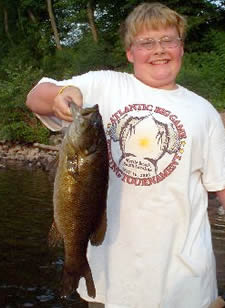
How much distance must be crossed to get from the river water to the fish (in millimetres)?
4710

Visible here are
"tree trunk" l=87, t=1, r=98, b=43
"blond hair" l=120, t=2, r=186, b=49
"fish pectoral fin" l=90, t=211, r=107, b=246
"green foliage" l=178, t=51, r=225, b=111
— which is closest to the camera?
"fish pectoral fin" l=90, t=211, r=107, b=246

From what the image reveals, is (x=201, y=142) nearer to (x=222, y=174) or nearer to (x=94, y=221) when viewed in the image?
(x=222, y=174)

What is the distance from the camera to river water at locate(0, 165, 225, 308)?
783 centimetres

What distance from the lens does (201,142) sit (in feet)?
10.8

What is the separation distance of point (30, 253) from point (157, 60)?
23.8 feet

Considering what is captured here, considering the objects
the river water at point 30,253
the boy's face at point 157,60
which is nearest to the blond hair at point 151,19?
the boy's face at point 157,60

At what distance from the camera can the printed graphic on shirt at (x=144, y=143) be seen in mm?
3189

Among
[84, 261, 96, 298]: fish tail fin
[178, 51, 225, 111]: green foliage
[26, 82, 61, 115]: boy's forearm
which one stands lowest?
[84, 261, 96, 298]: fish tail fin

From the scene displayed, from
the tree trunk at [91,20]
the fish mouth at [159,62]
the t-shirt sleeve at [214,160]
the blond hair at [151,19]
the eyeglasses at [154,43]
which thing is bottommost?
the t-shirt sleeve at [214,160]

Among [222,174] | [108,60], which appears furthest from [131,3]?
[222,174]

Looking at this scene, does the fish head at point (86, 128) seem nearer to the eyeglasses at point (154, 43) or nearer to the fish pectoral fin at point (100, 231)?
the fish pectoral fin at point (100, 231)

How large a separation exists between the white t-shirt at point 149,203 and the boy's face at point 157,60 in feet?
0.35

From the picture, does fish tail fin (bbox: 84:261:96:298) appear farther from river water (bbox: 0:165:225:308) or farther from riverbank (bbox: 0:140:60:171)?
riverbank (bbox: 0:140:60:171)

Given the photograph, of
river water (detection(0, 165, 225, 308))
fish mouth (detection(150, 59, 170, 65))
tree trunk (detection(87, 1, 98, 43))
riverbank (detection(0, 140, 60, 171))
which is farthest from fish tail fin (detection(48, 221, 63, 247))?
tree trunk (detection(87, 1, 98, 43))
